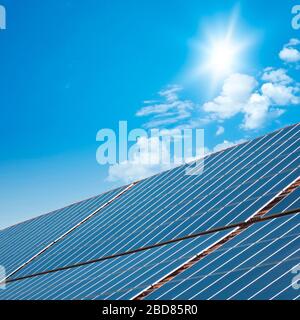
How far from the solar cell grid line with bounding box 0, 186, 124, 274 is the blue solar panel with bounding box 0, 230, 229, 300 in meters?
7.61

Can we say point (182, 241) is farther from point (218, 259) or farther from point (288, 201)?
point (288, 201)

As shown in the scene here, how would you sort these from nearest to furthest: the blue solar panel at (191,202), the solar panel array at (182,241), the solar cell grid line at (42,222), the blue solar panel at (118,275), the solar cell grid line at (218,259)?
1. the solar panel array at (182,241)
2. the solar cell grid line at (218,259)
3. the blue solar panel at (118,275)
4. the blue solar panel at (191,202)
5. the solar cell grid line at (42,222)

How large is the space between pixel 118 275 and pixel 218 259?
415 cm

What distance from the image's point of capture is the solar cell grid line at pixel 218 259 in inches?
485

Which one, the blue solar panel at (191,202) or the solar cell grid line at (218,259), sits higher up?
the blue solar panel at (191,202)

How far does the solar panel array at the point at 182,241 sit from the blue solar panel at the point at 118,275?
5cm

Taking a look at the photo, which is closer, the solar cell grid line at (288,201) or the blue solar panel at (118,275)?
the solar cell grid line at (288,201)

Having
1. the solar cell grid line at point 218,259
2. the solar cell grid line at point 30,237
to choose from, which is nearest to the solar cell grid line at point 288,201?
the solar cell grid line at point 218,259

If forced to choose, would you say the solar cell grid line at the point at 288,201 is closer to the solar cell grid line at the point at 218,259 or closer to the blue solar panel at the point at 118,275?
the solar cell grid line at the point at 218,259

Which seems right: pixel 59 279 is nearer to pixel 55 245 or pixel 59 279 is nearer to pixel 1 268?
pixel 55 245

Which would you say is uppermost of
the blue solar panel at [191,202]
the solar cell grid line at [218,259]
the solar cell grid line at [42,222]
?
the solar cell grid line at [42,222]

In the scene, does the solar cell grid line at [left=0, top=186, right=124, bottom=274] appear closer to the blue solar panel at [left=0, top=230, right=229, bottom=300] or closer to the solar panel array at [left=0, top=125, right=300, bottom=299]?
the solar panel array at [left=0, top=125, right=300, bottom=299]

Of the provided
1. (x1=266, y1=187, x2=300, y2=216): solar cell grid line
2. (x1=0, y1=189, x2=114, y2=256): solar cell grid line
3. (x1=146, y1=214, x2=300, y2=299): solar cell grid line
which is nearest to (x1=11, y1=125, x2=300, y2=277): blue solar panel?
(x1=266, y1=187, x2=300, y2=216): solar cell grid line
